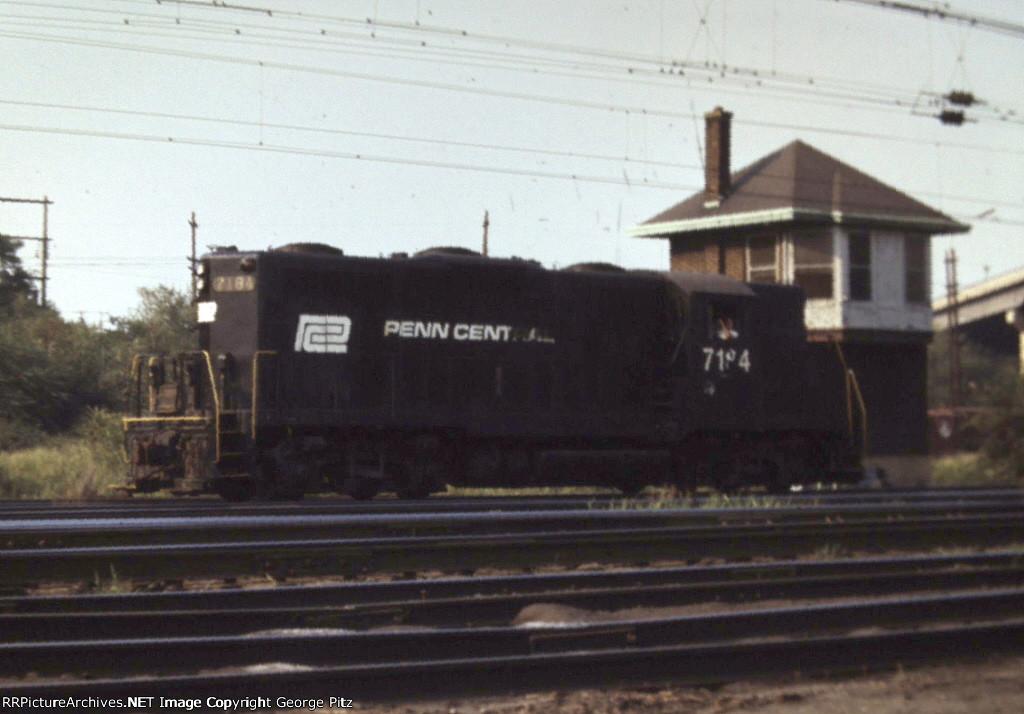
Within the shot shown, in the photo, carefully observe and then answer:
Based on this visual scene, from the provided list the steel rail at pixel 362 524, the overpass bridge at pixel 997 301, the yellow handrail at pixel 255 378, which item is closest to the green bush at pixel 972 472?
the overpass bridge at pixel 997 301

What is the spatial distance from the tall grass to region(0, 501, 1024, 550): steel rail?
6.84 m

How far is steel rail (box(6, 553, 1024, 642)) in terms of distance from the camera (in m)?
6.88

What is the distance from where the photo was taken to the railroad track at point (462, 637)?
19.6 ft

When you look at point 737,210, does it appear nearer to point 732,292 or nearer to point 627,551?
point 732,292

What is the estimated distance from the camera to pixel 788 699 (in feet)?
20.0

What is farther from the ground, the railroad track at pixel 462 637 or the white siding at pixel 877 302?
the white siding at pixel 877 302

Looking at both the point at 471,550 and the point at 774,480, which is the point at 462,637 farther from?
the point at 774,480

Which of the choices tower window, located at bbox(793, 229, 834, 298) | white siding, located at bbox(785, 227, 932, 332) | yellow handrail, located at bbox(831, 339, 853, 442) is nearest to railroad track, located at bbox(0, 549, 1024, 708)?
yellow handrail, located at bbox(831, 339, 853, 442)

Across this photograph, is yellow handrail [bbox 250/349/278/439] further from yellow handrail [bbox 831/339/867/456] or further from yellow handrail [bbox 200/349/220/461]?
yellow handrail [bbox 831/339/867/456]

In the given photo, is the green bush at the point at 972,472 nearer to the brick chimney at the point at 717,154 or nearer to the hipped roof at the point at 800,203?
the hipped roof at the point at 800,203

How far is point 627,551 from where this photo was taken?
1002 cm

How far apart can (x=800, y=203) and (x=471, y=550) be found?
20778mm

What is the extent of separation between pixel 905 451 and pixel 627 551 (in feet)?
65.8

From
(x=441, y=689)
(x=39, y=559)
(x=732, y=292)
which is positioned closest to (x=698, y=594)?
(x=441, y=689)
